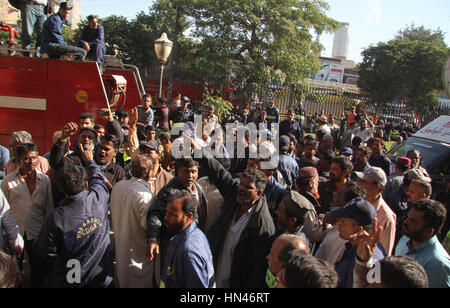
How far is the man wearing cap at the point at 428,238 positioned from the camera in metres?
2.61

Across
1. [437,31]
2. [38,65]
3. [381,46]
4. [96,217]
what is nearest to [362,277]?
[96,217]

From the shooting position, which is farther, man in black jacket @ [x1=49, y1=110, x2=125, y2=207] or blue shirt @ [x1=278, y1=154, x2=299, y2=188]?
blue shirt @ [x1=278, y1=154, x2=299, y2=188]

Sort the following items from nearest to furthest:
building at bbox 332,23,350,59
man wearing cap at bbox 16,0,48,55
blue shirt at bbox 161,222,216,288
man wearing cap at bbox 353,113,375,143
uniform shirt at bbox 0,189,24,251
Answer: blue shirt at bbox 161,222,216,288, uniform shirt at bbox 0,189,24,251, man wearing cap at bbox 16,0,48,55, man wearing cap at bbox 353,113,375,143, building at bbox 332,23,350,59

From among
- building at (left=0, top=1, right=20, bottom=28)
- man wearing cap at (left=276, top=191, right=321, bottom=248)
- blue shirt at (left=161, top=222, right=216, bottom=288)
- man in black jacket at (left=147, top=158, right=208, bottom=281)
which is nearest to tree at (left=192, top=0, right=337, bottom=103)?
man in black jacket at (left=147, top=158, right=208, bottom=281)

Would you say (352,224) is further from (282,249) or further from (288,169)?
(288,169)

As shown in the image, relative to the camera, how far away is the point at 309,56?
19172mm


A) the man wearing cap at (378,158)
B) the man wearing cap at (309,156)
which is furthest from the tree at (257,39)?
the man wearing cap at (309,156)

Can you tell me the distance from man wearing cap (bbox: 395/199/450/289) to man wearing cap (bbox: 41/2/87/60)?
5.85 m

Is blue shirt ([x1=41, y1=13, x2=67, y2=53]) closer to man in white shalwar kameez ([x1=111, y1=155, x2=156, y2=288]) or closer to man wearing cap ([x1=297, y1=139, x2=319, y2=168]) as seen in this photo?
man in white shalwar kameez ([x1=111, y1=155, x2=156, y2=288])

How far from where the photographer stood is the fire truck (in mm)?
6145

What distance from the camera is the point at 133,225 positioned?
10.7 feet

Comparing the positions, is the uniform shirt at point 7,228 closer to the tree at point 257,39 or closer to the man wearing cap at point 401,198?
the man wearing cap at point 401,198

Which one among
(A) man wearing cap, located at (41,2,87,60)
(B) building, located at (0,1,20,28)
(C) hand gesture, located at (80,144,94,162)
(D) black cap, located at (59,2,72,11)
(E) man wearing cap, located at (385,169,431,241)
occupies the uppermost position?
(B) building, located at (0,1,20,28)
